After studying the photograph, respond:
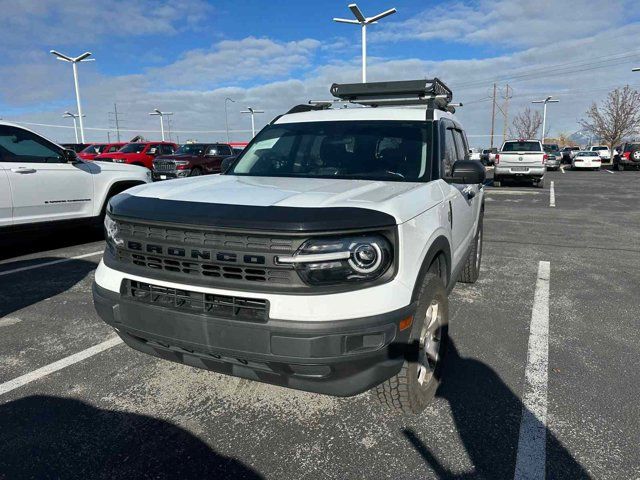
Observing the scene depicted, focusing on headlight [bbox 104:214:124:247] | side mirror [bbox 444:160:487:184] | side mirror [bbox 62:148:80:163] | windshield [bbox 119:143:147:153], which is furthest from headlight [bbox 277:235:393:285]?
windshield [bbox 119:143:147:153]

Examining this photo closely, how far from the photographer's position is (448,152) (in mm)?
3742

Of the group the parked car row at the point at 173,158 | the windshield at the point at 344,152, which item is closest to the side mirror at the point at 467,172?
the windshield at the point at 344,152

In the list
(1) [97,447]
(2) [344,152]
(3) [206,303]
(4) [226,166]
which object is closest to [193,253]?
(3) [206,303]

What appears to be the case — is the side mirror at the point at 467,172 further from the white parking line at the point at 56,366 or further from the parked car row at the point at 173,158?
the parked car row at the point at 173,158

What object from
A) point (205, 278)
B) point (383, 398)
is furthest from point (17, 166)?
point (383, 398)

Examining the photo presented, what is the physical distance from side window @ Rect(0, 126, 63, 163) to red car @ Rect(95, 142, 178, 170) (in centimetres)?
1384

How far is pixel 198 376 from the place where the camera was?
3238mm

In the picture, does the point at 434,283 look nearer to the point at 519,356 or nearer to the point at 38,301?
the point at 519,356

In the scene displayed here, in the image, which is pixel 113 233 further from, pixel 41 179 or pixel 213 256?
pixel 41 179

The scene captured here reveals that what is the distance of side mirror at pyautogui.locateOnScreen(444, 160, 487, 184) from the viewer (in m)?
3.21

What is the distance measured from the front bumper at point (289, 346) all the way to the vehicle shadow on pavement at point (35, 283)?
3081 millimetres

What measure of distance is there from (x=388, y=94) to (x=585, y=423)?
3598 millimetres

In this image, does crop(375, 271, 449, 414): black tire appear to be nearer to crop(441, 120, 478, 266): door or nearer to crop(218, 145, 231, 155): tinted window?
crop(441, 120, 478, 266): door

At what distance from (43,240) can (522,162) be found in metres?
16.4
